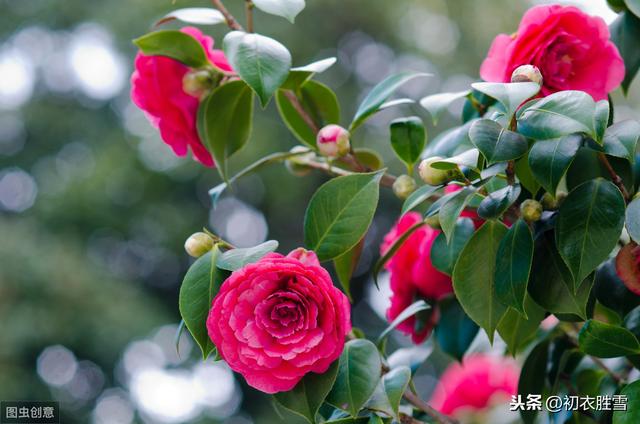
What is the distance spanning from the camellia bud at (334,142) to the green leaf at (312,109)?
69mm

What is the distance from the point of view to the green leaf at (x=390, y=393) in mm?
504

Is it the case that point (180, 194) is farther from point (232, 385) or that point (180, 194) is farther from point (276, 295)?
point (276, 295)

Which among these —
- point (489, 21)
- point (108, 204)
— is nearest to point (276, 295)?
point (108, 204)

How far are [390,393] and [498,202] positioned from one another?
0.14m

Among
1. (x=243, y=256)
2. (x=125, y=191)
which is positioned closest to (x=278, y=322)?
(x=243, y=256)

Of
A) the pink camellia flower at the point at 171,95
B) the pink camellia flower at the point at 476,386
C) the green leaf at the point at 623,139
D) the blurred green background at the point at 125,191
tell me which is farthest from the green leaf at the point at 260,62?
the blurred green background at the point at 125,191

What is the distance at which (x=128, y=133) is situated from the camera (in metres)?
4.68

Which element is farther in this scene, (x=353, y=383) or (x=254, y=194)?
(x=254, y=194)

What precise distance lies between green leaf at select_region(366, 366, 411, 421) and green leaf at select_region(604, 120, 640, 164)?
0.62 feet

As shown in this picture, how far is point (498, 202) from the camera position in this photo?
1.61 feet

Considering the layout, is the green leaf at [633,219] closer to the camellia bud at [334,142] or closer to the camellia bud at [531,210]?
the camellia bud at [531,210]

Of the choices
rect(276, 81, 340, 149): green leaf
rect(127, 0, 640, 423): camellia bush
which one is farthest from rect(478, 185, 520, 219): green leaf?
rect(276, 81, 340, 149): green leaf

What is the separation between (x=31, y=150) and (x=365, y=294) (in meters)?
2.23

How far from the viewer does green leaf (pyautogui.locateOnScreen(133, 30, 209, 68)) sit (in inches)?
24.3
